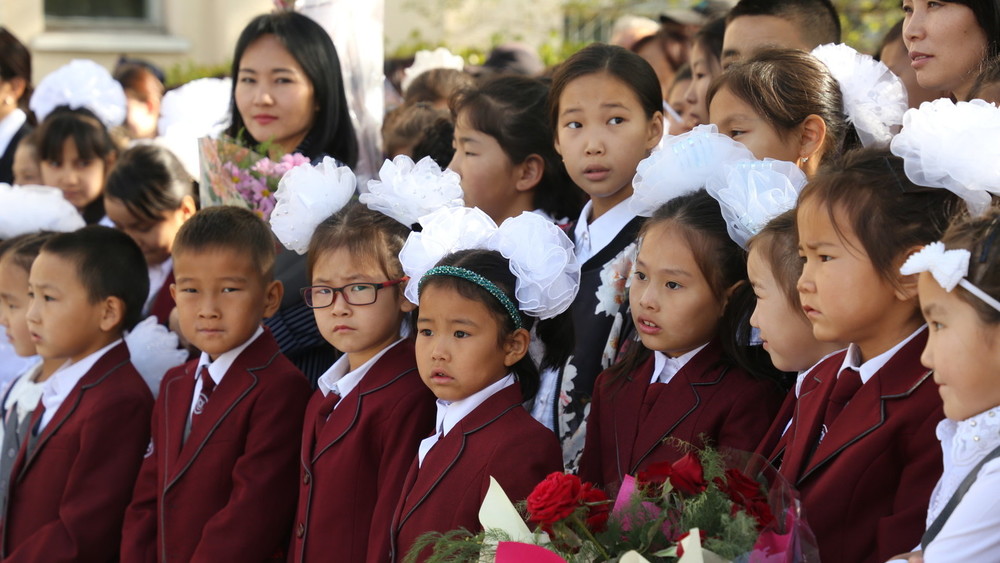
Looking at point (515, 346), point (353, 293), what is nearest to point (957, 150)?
point (515, 346)

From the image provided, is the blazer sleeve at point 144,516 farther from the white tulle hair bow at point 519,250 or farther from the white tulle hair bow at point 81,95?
the white tulle hair bow at point 81,95

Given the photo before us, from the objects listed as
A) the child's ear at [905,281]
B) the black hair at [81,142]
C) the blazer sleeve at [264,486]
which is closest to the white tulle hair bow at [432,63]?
the black hair at [81,142]

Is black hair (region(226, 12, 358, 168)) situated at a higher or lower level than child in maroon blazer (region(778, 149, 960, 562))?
higher

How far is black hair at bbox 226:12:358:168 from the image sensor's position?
14.1 ft

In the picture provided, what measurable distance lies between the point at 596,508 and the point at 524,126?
6.56ft

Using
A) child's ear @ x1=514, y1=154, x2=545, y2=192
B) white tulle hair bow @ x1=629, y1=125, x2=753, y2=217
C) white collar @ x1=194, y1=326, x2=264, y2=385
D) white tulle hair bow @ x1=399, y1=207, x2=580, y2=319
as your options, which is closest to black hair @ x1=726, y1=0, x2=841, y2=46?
child's ear @ x1=514, y1=154, x2=545, y2=192

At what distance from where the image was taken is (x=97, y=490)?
3633 millimetres

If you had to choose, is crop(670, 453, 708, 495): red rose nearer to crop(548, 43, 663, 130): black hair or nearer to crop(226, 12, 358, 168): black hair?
crop(548, 43, 663, 130): black hair

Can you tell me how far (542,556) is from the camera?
203 centimetres

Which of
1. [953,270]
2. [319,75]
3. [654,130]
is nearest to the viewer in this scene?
[953,270]

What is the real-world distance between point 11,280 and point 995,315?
3482mm

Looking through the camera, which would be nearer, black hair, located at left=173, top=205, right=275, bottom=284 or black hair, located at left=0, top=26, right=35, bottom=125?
black hair, located at left=173, top=205, right=275, bottom=284

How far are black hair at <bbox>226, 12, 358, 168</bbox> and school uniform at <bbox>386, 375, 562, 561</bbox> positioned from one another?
1703mm

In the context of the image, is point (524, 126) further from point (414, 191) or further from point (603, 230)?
point (414, 191)
